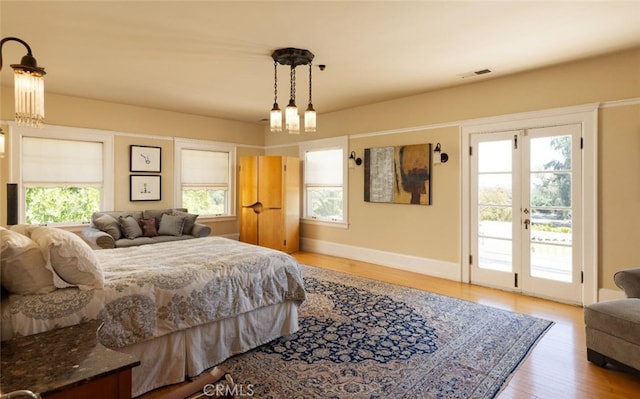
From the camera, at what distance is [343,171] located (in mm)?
6324

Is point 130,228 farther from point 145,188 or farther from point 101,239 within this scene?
point 145,188

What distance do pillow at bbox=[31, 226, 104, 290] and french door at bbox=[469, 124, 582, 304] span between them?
434cm

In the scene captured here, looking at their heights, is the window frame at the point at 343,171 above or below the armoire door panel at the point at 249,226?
above

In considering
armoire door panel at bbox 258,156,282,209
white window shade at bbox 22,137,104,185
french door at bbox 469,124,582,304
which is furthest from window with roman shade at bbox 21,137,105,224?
french door at bbox 469,124,582,304

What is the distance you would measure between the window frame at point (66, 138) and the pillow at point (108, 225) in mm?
528

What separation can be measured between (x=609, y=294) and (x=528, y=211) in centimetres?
115

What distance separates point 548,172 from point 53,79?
20.6 feet

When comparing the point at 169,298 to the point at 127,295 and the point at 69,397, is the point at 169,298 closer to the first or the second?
the point at 127,295

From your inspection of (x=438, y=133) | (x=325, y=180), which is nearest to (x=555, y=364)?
(x=438, y=133)

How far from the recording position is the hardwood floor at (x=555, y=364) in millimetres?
2213

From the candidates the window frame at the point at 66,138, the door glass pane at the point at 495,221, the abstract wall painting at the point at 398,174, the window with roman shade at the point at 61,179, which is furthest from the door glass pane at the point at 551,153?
the window with roman shade at the point at 61,179

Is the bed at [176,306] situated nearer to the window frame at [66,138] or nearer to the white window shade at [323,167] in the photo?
the window frame at [66,138]

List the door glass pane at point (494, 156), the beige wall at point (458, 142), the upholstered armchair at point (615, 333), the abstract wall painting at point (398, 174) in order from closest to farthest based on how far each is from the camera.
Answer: the upholstered armchair at point (615, 333) < the beige wall at point (458, 142) < the door glass pane at point (494, 156) < the abstract wall painting at point (398, 174)

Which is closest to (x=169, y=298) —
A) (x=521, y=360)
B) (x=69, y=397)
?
(x=69, y=397)
